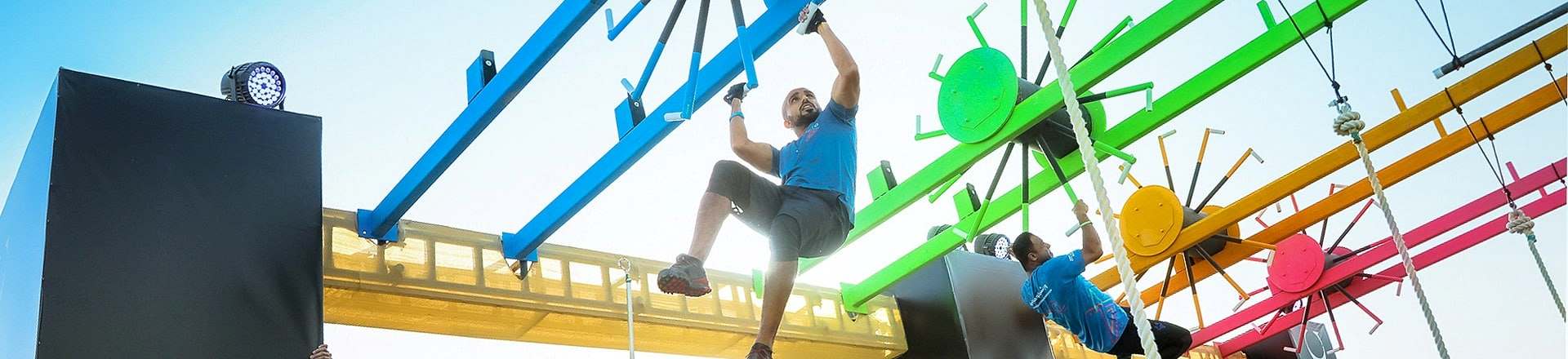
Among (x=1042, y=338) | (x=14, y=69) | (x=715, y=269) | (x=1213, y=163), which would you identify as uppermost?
(x=14, y=69)

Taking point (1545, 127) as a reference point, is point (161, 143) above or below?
below

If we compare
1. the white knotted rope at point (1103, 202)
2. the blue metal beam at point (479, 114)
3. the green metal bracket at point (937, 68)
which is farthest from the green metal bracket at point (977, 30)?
the white knotted rope at point (1103, 202)

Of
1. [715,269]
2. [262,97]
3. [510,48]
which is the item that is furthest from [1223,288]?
[262,97]

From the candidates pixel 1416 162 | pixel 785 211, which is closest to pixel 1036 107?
pixel 785 211

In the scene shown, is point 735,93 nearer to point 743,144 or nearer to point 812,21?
point 743,144

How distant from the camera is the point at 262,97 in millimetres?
5172

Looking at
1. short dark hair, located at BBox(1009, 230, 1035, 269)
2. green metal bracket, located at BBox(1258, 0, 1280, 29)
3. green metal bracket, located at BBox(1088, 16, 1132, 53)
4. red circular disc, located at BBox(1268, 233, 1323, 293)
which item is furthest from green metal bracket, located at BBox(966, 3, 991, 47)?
red circular disc, located at BBox(1268, 233, 1323, 293)

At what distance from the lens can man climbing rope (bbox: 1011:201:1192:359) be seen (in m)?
6.36

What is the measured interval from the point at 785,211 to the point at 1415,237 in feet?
21.9

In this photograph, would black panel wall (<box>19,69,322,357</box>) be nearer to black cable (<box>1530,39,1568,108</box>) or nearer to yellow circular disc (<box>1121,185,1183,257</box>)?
yellow circular disc (<box>1121,185,1183,257</box>)

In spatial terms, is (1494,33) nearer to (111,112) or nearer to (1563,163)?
(1563,163)

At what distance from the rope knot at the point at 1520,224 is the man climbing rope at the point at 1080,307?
1.94m

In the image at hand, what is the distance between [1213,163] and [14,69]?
651 cm

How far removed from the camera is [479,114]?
547 cm
